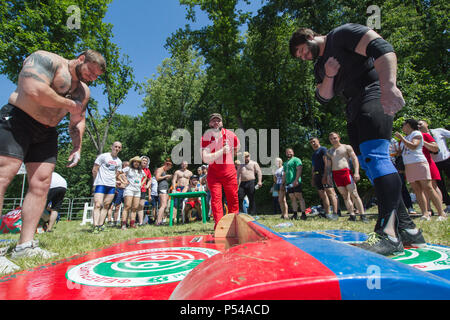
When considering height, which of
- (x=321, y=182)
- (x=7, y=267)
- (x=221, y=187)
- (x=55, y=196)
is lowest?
(x=7, y=267)

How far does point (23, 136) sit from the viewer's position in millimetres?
2227

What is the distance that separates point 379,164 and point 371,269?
4.38ft

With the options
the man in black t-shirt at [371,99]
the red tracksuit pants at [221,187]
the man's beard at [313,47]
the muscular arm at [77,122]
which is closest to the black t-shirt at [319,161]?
the red tracksuit pants at [221,187]

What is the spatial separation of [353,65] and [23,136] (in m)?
2.91

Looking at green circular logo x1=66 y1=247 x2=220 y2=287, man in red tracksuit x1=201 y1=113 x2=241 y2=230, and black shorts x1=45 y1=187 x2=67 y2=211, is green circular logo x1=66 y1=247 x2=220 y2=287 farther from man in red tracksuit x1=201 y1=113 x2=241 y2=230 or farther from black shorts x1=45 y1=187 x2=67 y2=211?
black shorts x1=45 y1=187 x2=67 y2=211

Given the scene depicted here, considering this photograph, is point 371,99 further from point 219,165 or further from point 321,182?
point 321,182

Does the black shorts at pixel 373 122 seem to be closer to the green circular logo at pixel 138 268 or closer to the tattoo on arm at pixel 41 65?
the green circular logo at pixel 138 268

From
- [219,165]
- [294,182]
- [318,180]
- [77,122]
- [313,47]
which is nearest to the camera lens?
[313,47]

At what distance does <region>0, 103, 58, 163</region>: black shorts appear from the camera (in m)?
2.12

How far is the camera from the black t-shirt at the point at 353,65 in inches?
69.8

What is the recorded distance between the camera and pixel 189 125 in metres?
25.3

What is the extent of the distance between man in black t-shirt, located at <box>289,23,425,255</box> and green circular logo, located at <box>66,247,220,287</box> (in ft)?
4.07

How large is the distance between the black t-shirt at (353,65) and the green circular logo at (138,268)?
5.93 ft

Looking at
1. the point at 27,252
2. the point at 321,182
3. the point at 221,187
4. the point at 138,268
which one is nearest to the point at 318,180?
the point at 321,182
